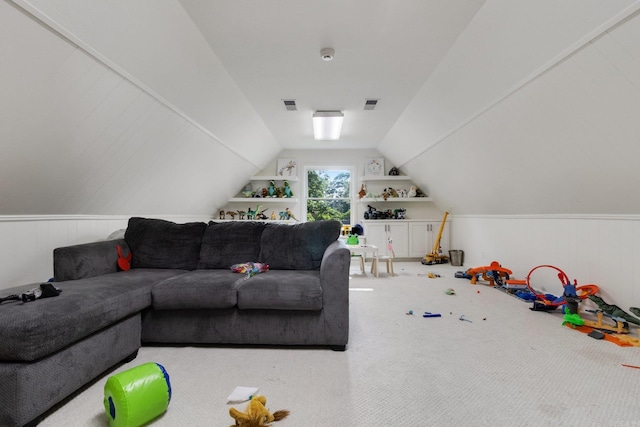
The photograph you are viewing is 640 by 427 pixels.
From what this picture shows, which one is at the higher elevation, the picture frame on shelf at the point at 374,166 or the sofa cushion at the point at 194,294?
the picture frame on shelf at the point at 374,166

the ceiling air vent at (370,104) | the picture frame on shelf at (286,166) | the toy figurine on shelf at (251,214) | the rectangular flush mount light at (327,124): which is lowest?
the toy figurine on shelf at (251,214)

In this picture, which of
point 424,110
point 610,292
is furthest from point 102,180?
point 610,292

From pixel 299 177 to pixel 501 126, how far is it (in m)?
4.53

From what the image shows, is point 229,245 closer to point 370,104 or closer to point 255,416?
point 255,416

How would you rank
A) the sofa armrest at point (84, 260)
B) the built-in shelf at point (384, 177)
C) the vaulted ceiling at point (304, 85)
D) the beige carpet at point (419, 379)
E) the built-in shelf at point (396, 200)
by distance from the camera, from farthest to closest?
the built-in shelf at point (384, 177)
the built-in shelf at point (396, 200)
the sofa armrest at point (84, 260)
the vaulted ceiling at point (304, 85)
the beige carpet at point (419, 379)

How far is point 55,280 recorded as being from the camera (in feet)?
7.38

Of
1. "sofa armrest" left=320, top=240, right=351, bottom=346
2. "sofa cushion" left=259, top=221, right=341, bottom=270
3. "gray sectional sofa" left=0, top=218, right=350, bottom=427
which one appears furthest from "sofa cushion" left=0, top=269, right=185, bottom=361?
"sofa armrest" left=320, top=240, right=351, bottom=346

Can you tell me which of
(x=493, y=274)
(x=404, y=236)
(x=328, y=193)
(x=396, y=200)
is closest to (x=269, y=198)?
(x=328, y=193)

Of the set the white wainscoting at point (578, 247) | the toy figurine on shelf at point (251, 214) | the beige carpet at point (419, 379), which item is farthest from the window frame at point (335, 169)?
the beige carpet at point (419, 379)

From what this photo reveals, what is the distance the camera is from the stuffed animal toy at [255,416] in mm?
1315

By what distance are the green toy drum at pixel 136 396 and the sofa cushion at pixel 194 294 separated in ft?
2.23

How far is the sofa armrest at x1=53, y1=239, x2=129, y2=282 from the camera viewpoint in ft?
7.26

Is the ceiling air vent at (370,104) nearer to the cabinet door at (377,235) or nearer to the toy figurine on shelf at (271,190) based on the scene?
the cabinet door at (377,235)

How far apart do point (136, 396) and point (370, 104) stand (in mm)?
4007
